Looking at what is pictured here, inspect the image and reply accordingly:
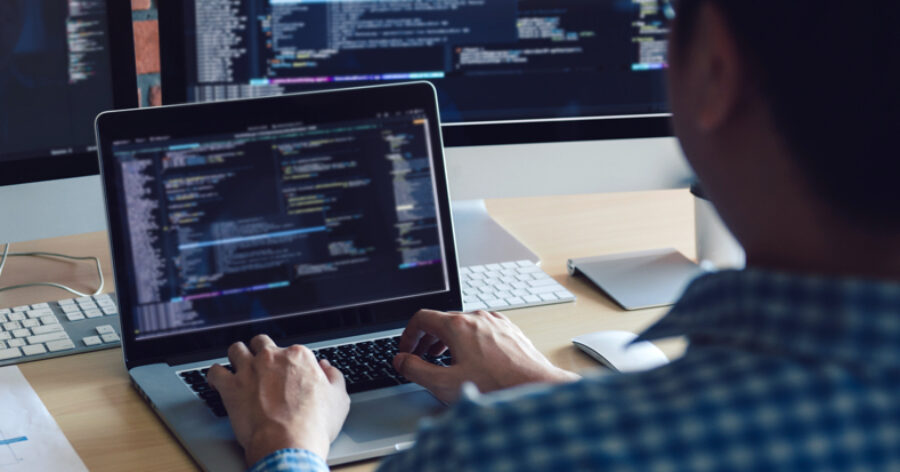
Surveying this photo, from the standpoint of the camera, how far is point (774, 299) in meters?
0.38

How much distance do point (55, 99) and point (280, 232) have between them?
285mm

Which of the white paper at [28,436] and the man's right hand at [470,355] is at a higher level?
the man's right hand at [470,355]

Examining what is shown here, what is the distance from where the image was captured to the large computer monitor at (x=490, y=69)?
102 centimetres

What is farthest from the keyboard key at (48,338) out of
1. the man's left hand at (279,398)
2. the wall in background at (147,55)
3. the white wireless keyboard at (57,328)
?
the wall in background at (147,55)

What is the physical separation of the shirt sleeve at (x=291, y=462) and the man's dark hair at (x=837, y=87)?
1.39 feet

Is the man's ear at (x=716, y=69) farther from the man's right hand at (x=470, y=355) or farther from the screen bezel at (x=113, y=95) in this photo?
the screen bezel at (x=113, y=95)

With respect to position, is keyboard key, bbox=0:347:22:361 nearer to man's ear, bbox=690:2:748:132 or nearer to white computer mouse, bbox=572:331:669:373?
white computer mouse, bbox=572:331:669:373

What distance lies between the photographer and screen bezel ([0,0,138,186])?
0.98m

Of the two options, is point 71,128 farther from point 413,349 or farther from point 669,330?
point 669,330

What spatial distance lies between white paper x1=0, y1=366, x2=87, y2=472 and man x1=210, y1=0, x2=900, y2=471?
44 cm

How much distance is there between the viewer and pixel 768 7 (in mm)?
353

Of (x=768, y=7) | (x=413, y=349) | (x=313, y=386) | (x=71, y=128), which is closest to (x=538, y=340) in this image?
(x=413, y=349)

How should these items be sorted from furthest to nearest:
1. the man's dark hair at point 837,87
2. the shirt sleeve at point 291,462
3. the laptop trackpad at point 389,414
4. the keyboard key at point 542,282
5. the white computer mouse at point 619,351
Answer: the keyboard key at point 542,282
the white computer mouse at point 619,351
the laptop trackpad at point 389,414
the shirt sleeve at point 291,462
the man's dark hair at point 837,87

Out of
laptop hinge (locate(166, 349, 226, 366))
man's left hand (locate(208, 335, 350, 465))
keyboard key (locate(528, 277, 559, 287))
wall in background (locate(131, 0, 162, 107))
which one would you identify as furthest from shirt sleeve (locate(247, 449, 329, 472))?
wall in background (locate(131, 0, 162, 107))
